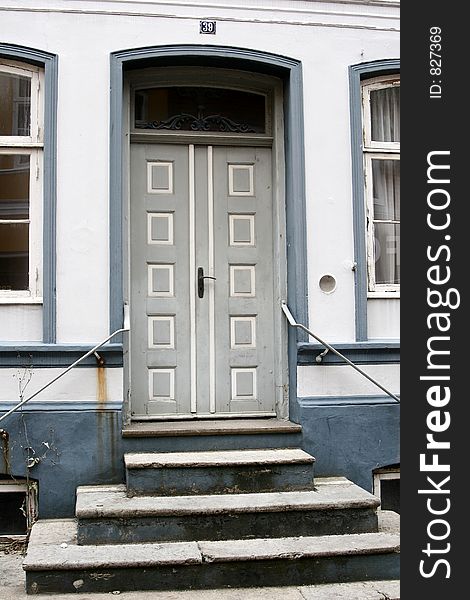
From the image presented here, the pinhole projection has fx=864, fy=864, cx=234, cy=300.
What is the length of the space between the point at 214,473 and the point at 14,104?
3.28 metres

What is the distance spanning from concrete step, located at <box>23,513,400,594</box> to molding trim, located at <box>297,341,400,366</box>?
1588 millimetres

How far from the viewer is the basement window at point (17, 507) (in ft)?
21.0

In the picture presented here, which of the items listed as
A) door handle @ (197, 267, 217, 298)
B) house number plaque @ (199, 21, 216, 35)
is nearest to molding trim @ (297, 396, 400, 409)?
door handle @ (197, 267, 217, 298)

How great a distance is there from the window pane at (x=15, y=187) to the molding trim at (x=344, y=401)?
2.65 meters

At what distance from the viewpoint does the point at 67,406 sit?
6465 mm

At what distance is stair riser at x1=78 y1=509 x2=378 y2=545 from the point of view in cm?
557

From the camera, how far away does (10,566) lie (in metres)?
5.79

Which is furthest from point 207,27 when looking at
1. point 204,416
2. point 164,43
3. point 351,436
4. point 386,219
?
point 351,436

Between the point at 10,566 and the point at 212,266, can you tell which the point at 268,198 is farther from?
the point at 10,566

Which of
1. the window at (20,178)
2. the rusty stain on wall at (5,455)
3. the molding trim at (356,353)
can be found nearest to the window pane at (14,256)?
the window at (20,178)

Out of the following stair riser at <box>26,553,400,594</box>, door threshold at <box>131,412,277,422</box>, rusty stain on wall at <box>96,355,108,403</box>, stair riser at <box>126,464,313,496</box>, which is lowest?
stair riser at <box>26,553,400,594</box>

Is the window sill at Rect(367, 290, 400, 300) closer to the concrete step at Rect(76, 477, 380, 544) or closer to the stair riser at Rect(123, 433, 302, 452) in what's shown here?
the stair riser at Rect(123, 433, 302, 452)

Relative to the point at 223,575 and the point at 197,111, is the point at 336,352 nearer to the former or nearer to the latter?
the point at 223,575

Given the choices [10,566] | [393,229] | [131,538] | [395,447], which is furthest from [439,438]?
[10,566]
